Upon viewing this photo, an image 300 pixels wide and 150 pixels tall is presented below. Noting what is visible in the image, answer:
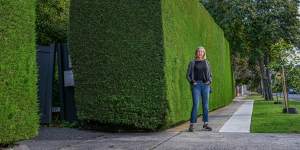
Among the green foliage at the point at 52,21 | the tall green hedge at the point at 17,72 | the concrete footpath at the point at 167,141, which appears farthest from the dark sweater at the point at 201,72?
the green foliage at the point at 52,21

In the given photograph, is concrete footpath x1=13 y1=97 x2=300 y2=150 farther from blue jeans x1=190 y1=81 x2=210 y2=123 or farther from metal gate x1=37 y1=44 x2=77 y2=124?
metal gate x1=37 y1=44 x2=77 y2=124

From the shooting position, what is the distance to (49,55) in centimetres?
1091

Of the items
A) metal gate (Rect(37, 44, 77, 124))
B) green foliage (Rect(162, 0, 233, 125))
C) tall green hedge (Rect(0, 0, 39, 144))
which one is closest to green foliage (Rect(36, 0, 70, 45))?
metal gate (Rect(37, 44, 77, 124))

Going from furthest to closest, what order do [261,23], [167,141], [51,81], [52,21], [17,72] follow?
[261,23], [52,21], [51,81], [167,141], [17,72]

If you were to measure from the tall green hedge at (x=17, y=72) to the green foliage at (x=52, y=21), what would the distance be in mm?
7249

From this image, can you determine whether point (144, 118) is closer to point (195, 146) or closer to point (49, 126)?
point (195, 146)

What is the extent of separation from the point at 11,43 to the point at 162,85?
12.4 ft

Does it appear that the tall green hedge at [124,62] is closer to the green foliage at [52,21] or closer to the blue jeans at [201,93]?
the blue jeans at [201,93]

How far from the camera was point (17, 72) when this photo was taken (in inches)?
209

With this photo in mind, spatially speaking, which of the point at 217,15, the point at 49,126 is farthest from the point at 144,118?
the point at 217,15

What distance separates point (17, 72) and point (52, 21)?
872 cm

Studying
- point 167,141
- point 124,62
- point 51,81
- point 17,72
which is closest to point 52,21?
Answer: point 51,81

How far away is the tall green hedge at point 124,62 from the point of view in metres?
8.52

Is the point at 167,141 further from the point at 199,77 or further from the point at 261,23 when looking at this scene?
the point at 261,23
